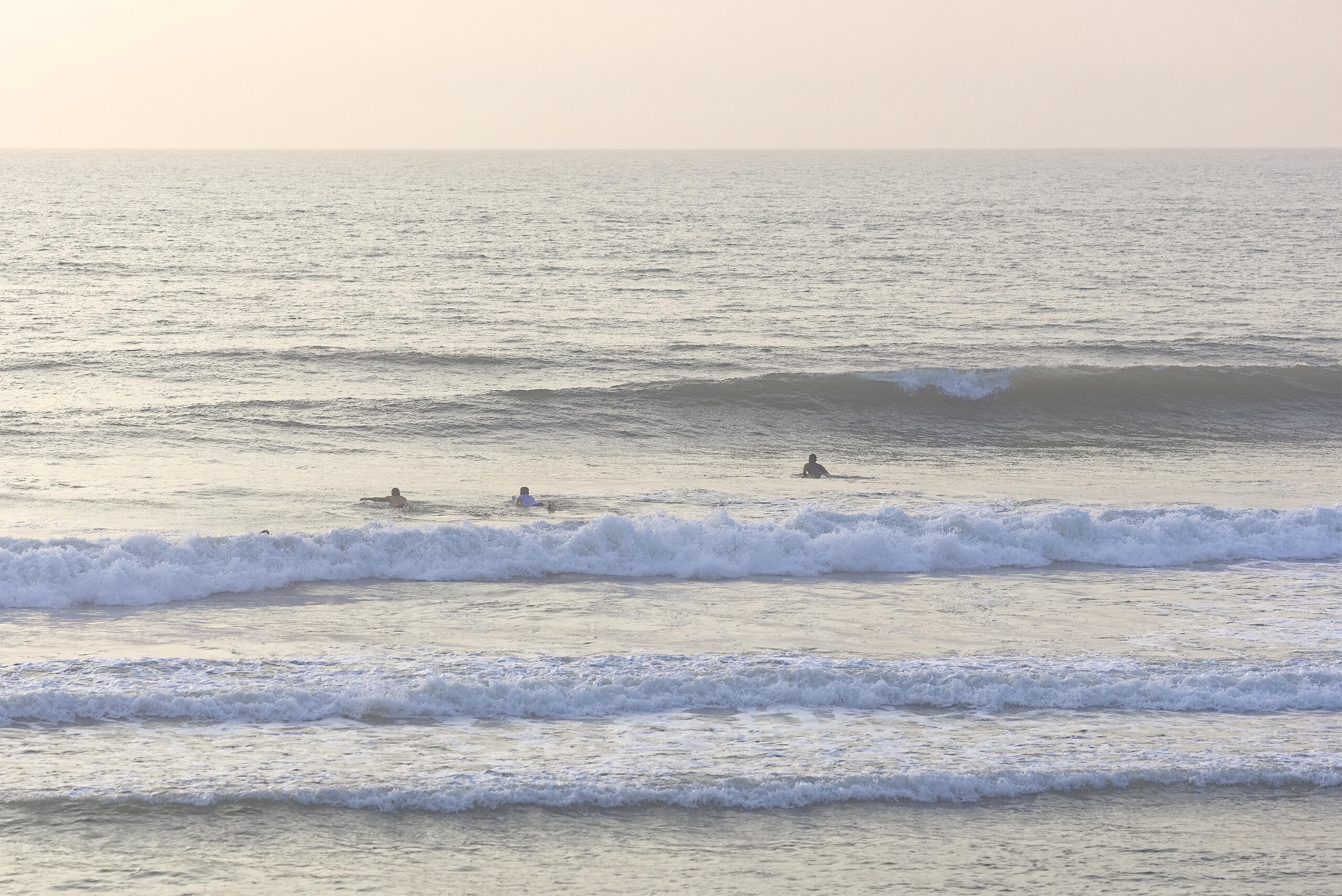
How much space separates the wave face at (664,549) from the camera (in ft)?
48.2

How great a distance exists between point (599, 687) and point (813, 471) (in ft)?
37.6

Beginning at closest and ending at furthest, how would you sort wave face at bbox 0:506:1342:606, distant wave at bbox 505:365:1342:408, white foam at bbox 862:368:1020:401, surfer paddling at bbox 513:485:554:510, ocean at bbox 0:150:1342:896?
ocean at bbox 0:150:1342:896, wave face at bbox 0:506:1342:606, surfer paddling at bbox 513:485:554:510, distant wave at bbox 505:365:1342:408, white foam at bbox 862:368:1020:401

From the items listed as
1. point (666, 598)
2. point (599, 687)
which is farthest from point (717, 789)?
point (666, 598)

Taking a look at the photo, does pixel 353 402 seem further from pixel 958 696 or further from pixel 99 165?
pixel 99 165

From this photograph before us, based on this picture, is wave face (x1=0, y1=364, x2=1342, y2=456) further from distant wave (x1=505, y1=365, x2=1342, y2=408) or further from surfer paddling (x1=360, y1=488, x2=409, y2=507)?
surfer paddling (x1=360, y1=488, x2=409, y2=507)

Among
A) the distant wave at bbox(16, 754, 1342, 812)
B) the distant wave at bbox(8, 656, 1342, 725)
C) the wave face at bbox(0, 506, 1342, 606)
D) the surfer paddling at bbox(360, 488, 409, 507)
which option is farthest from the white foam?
the distant wave at bbox(16, 754, 1342, 812)

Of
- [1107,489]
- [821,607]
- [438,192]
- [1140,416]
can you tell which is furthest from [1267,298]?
[438,192]

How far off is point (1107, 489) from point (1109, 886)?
13951 millimetres

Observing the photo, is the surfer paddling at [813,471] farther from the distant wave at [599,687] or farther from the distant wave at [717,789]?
the distant wave at [717,789]

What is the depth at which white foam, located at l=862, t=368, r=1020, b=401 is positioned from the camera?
2955cm

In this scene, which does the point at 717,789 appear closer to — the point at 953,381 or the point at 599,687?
the point at 599,687

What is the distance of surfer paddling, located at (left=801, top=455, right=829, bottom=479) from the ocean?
46 cm

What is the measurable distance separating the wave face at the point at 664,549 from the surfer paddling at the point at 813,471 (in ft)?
13.1

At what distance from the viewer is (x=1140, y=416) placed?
2842 centimetres
